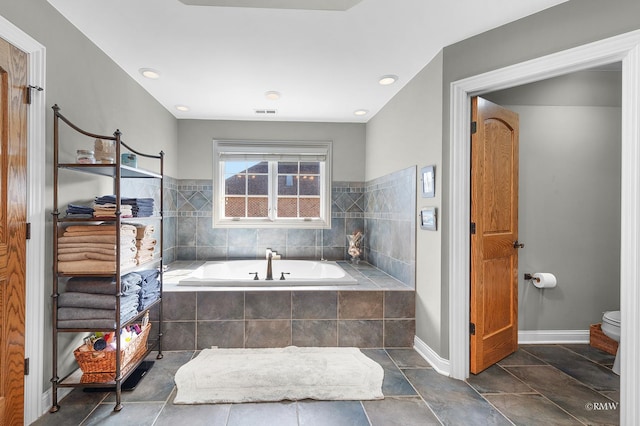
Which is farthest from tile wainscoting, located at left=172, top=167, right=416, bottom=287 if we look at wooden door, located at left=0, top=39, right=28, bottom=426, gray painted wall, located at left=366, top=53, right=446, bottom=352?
wooden door, located at left=0, top=39, right=28, bottom=426

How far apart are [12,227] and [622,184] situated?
299 cm

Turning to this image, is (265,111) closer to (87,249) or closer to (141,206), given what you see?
(141,206)

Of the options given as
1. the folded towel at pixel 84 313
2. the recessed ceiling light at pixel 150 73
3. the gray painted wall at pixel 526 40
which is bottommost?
the folded towel at pixel 84 313

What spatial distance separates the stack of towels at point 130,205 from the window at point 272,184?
1870 mm

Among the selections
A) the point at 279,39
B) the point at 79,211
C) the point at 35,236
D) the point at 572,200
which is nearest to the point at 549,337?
the point at 572,200

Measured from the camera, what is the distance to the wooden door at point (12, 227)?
1518 mm

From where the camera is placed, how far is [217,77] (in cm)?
276

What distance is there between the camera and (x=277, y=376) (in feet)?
7.02

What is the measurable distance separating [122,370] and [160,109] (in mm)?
2594

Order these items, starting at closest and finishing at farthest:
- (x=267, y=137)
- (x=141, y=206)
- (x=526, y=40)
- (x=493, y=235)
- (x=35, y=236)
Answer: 1. (x=35, y=236)
2. (x=526, y=40)
3. (x=141, y=206)
4. (x=493, y=235)
5. (x=267, y=137)

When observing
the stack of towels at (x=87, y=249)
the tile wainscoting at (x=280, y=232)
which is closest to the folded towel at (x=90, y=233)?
the stack of towels at (x=87, y=249)

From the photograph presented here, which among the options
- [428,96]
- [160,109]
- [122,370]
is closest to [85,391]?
[122,370]

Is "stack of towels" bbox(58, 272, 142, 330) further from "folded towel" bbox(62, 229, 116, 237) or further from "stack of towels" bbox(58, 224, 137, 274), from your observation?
"folded towel" bbox(62, 229, 116, 237)

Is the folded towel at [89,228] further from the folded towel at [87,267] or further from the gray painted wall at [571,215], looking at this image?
the gray painted wall at [571,215]
